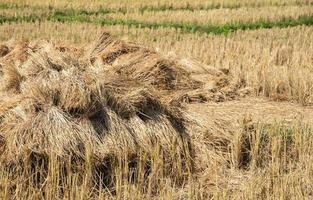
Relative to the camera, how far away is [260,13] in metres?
20.1

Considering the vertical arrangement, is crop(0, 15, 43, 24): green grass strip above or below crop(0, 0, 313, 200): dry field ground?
below

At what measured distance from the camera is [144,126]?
19.8ft

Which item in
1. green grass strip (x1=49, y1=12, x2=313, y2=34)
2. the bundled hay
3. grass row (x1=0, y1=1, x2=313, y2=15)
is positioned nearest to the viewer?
the bundled hay

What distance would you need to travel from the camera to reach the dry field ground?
536 cm

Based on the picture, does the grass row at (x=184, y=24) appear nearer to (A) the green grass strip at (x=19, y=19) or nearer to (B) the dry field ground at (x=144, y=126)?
(A) the green grass strip at (x=19, y=19)

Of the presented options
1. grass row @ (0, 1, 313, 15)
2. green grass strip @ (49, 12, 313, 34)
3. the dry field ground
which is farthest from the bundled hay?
grass row @ (0, 1, 313, 15)

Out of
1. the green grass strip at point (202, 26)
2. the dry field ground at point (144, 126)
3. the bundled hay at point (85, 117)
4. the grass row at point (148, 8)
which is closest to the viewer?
the dry field ground at point (144, 126)

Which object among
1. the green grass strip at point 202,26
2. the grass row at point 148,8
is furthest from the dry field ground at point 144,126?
the grass row at point 148,8

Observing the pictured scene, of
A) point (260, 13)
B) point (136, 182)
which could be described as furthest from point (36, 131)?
point (260, 13)

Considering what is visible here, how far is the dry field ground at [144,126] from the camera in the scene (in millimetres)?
5363

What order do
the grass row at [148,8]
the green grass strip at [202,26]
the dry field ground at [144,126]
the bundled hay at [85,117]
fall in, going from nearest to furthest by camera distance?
the dry field ground at [144,126]
the bundled hay at [85,117]
the green grass strip at [202,26]
the grass row at [148,8]

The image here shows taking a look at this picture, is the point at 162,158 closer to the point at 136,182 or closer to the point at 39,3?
the point at 136,182

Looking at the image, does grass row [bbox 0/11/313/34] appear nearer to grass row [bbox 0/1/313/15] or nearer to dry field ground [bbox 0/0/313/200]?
grass row [bbox 0/1/313/15]

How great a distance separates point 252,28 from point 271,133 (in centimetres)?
1189
